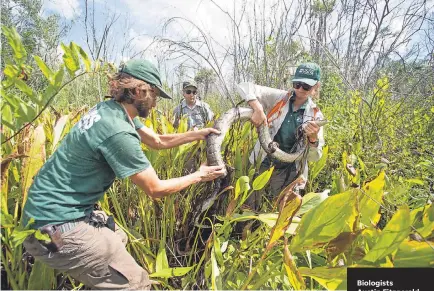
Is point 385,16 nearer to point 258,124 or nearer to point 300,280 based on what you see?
point 258,124

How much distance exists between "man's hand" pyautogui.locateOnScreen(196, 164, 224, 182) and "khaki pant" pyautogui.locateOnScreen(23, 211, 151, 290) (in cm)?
43

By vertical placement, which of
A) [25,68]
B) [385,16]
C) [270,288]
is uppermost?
[385,16]

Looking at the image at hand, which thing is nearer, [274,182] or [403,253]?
[403,253]

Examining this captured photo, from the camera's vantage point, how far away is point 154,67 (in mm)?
1285

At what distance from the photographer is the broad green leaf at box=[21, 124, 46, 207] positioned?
1.30 metres

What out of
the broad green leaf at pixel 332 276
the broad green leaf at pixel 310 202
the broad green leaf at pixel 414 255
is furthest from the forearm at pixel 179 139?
the broad green leaf at pixel 414 255

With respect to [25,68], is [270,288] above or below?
below

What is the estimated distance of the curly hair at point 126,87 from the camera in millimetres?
1221

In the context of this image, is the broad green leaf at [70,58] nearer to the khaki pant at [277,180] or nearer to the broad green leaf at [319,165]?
the khaki pant at [277,180]

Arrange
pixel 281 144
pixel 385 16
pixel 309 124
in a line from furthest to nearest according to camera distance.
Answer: pixel 385 16
pixel 281 144
pixel 309 124

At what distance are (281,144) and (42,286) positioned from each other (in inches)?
58.9

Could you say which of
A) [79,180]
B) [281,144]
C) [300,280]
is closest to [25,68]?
[79,180]

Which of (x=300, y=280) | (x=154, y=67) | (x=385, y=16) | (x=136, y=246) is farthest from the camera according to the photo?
(x=385, y=16)

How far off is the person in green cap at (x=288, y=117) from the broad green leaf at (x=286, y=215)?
87cm
